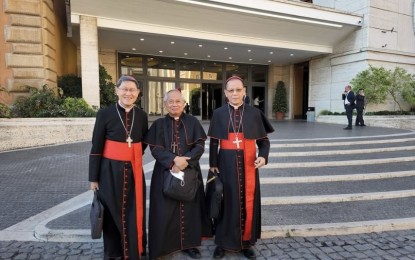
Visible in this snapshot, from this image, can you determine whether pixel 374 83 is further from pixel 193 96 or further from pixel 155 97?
pixel 155 97

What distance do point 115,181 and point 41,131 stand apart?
772 cm

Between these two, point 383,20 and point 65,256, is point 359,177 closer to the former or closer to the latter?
point 65,256

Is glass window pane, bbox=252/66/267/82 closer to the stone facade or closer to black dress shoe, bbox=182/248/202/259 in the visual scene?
the stone facade

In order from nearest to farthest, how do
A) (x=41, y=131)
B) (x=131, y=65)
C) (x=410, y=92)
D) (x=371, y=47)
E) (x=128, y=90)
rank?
(x=128, y=90), (x=41, y=131), (x=371, y=47), (x=410, y=92), (x=131, y=65)

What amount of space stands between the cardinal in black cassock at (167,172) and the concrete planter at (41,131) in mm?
7703

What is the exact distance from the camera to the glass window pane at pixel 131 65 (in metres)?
18.0

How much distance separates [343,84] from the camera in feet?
57.2

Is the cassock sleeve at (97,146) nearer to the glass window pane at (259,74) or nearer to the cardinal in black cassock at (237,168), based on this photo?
the cardinal in black cassock at (237,168)

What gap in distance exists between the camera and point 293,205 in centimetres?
496

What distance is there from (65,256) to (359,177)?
5.49 metres

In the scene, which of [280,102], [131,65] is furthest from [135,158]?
[280,102]

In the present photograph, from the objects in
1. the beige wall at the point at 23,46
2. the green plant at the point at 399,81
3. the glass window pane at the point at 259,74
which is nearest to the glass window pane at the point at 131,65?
the beige wall at the point at 23,46

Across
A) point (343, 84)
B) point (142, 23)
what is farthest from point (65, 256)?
point (343, 84)

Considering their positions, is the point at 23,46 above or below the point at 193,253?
above
